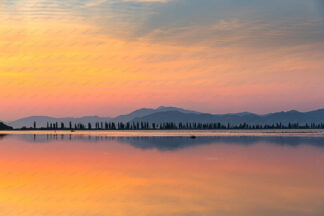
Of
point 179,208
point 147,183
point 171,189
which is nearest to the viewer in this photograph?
point 179,208

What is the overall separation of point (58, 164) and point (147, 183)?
11.0 meters

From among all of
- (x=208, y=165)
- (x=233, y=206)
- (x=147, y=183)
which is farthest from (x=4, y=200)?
(x=208, y=165)

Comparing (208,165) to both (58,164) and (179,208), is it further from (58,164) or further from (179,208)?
(179,208)

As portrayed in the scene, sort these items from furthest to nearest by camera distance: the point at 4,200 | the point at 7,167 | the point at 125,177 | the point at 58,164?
the point at 58,164 < the point at 7,167 < the point at 125,177 < the point at 4,200

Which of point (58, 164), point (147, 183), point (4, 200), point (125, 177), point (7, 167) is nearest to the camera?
point (4, 200)

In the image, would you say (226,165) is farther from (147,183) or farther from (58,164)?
(58,164)

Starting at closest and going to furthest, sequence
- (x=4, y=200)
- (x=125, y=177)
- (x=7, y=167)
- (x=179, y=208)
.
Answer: (x=179, y=208) → (x=4, y=200) → (x=125, y=177) → (x=7, y=167)

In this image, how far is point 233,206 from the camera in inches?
645

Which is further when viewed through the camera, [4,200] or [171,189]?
[171,189]

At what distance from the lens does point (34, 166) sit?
29703 millimetres

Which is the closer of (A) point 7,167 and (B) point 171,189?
(B) point 171,189

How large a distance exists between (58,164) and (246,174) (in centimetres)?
1330

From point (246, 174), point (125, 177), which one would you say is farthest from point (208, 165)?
point (125, 177)

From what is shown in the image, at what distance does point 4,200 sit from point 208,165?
15214mm
